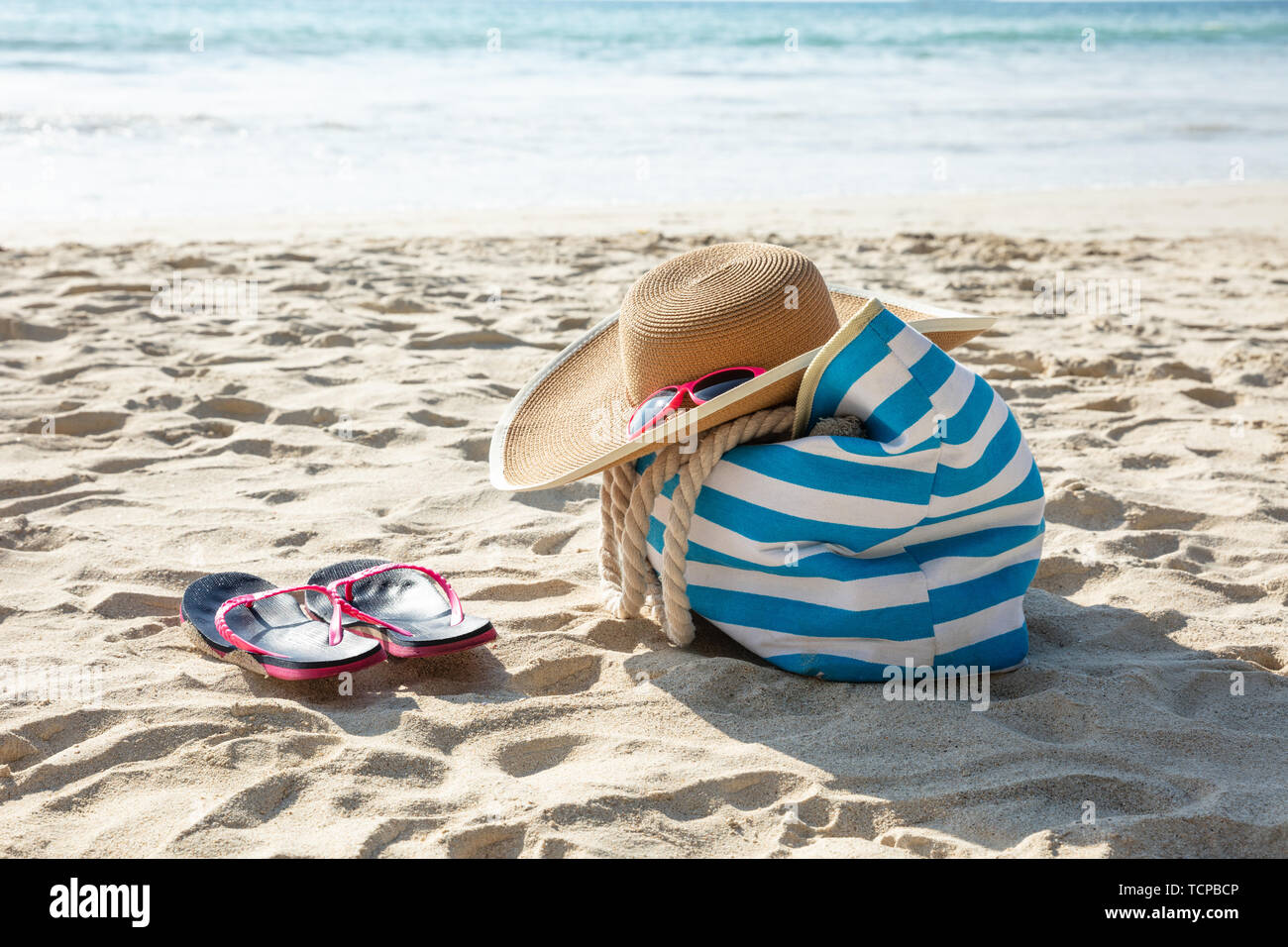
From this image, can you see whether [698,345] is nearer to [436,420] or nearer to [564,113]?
[436,420]

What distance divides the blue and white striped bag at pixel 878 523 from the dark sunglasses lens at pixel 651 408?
0.16 metres

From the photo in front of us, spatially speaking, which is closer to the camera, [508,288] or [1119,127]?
[508,288]

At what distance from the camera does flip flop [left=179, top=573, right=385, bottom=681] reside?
203 cm

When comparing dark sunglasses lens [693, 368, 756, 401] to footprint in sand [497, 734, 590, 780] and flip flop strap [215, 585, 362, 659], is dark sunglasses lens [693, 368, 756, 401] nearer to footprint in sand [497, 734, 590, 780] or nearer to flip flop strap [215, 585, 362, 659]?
footprint in sand [497, 734, 590, 780]

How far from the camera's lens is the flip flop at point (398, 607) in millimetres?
2113

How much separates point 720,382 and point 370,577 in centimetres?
86

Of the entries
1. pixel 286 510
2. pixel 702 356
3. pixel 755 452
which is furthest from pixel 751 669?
pixel 286 510

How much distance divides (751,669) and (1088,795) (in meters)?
0.63

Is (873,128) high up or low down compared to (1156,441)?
up

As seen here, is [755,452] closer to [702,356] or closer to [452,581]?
[702,356]

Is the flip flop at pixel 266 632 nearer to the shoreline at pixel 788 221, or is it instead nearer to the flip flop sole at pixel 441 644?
the flip flop sole at pixel 441 644

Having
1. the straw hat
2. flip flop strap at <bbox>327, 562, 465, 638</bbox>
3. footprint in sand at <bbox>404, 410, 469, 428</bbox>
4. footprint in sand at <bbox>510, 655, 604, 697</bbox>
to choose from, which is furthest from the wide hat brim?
footprint in sand at <bbox>404, 410, 469, 428</bbox>

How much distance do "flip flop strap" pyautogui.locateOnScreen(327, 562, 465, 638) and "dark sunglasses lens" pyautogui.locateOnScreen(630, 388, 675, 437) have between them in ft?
1.66

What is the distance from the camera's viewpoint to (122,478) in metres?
3.06
